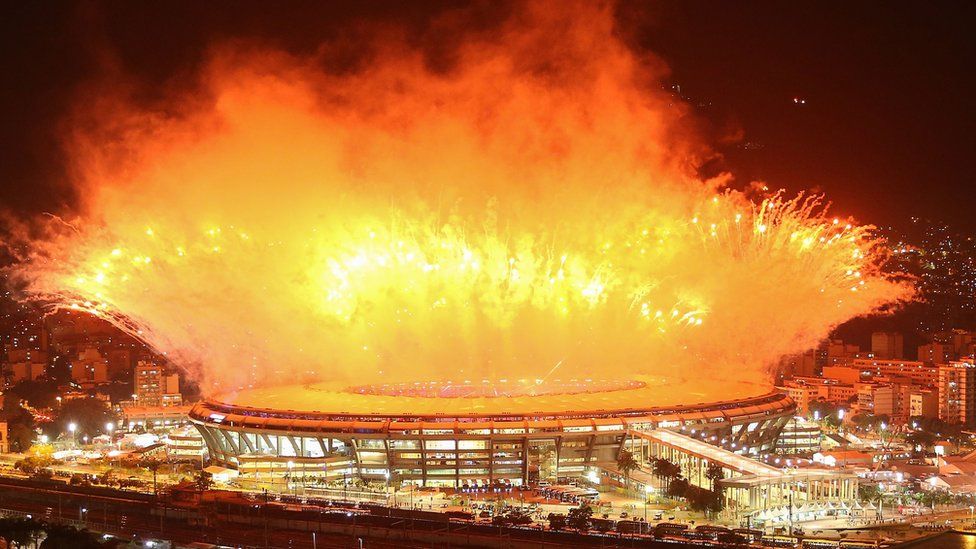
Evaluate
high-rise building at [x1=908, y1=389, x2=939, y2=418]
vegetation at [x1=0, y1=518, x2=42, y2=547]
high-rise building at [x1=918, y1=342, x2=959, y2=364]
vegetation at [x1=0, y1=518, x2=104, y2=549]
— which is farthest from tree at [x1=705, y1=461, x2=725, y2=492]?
high-rise building at [x1=918, y1=342, x2=959, y2=364]

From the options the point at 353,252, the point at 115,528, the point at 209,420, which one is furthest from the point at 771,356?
the point at 115,528

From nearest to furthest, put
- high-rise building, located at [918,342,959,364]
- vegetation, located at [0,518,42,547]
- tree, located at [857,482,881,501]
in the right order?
vegetation, located at [0,518,42,547], tree, located at [857,482,881,501], high-rise building, located at [918,342,959,364]

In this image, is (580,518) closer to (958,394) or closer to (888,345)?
(958,394)

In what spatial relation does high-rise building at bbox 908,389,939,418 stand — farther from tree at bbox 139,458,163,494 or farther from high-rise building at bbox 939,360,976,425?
tree at bbox 139,458,163,494

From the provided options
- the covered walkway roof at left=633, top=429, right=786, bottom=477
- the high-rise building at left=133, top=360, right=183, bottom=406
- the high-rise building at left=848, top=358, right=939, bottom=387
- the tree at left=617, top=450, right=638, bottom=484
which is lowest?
the tree at left=617, top=450, right=638, bottom=484

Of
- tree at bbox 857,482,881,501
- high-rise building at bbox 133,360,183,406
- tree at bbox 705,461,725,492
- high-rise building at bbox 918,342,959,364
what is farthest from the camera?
high-rise building at bbox 918,342,959,364

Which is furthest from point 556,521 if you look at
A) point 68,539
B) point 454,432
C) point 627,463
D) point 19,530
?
point 19,530

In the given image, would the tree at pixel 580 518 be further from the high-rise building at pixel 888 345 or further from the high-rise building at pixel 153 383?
the high-rise building at pixel 888 345
